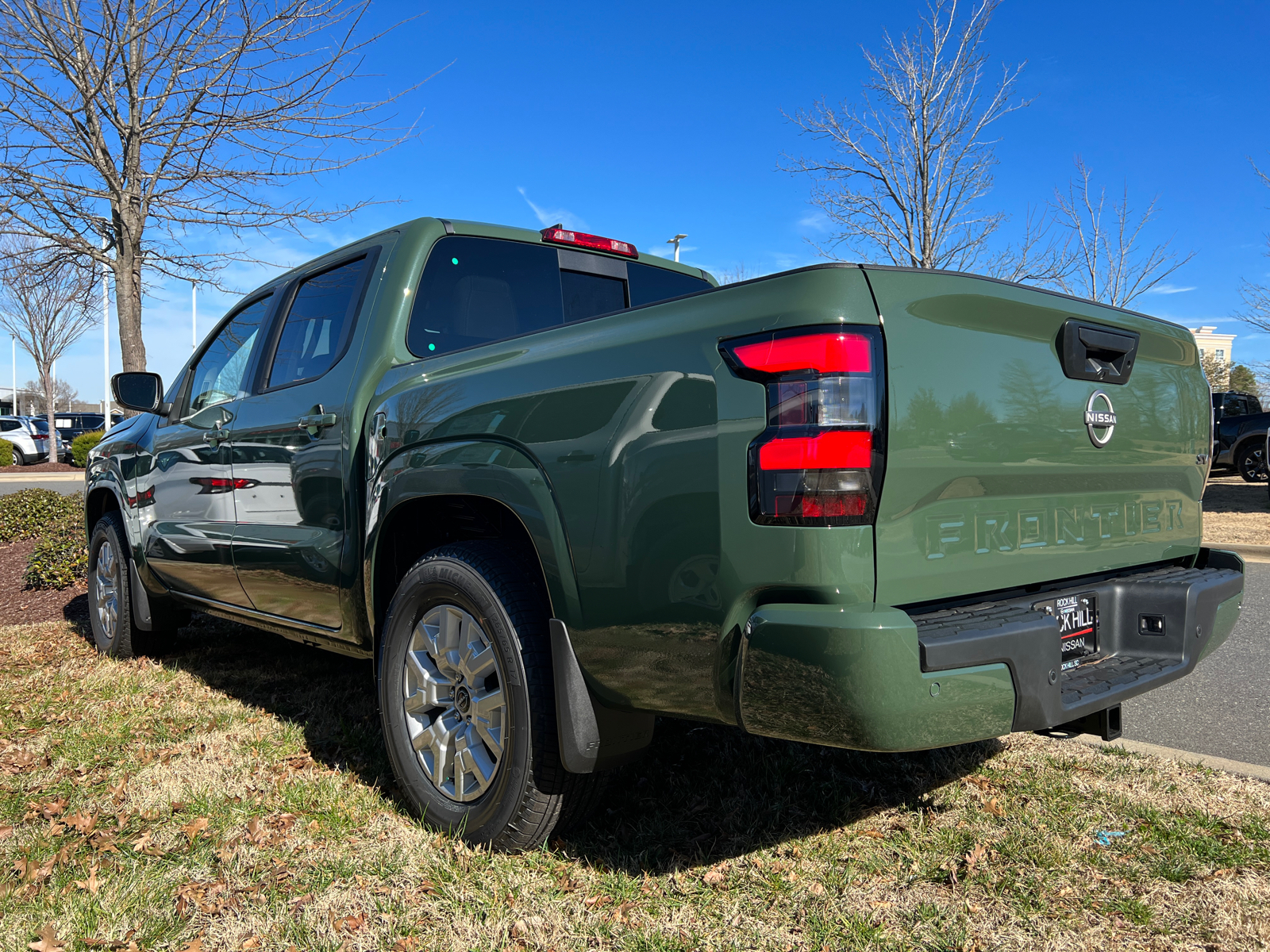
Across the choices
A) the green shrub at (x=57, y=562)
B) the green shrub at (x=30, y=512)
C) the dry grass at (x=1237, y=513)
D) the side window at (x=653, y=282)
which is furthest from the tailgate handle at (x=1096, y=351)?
the green shrub at (x=30, y=512)

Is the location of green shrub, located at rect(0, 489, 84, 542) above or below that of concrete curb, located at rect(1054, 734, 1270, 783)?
above

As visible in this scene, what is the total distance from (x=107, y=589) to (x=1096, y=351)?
5.75m

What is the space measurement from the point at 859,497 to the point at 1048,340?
88 centimetres

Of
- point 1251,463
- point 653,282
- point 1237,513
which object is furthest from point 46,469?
point 1251,463

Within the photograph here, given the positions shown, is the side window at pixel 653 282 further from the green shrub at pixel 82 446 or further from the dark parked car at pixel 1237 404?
the green shrub at pixel 82 446

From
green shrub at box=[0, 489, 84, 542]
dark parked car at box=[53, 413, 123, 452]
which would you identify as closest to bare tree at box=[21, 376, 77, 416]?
dark parked car at box=[53, 413, 123, 452]

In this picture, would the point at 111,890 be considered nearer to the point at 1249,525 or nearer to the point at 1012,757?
the point at 1012,757

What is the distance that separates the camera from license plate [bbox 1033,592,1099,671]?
250 centimetres

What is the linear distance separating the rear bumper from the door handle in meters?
2.11

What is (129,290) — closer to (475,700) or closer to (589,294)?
(589,294)

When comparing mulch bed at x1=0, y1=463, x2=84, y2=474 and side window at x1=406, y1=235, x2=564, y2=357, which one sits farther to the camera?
mulch bed at x1=0, y1=463, x2=84, y2=474

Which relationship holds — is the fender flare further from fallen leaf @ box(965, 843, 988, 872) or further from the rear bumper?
fallen leaf @ box(965, 843, 988, 872)

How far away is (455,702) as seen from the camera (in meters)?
2.96

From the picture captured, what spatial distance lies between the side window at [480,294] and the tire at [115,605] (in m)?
3.00
